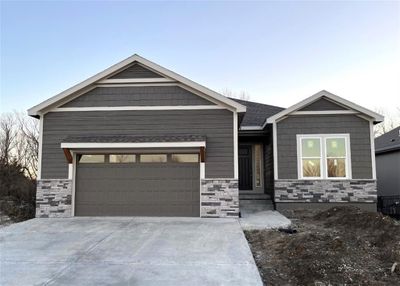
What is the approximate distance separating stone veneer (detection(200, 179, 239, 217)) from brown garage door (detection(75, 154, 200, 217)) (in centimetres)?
27

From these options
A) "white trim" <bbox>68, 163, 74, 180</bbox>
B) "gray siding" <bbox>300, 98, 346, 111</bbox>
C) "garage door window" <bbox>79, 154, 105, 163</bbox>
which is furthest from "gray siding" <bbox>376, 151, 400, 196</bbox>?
"white trim" <bbox>68, 163, 74, 180</bbox>

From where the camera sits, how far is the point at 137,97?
38.5ft

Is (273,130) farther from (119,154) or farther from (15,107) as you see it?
(15,107)

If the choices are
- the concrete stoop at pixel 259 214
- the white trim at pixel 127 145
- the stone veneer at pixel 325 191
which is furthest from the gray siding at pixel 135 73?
the stone veneer at pixel 325 191

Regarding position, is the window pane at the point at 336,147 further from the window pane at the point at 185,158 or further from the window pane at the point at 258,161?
the window pane at the point at 185,158

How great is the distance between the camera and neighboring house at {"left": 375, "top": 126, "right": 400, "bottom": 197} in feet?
50.3

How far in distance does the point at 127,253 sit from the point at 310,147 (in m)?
7.99

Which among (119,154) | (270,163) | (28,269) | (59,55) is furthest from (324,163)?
(59,55)

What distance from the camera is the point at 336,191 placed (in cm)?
1248

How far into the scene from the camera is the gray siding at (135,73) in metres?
11.8

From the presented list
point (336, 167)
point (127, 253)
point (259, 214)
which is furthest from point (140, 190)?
point (336, 167)

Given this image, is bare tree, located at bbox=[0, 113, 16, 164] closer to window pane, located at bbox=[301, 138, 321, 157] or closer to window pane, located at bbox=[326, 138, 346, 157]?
window pane, located at bbox=[301, 138, 321, 157]

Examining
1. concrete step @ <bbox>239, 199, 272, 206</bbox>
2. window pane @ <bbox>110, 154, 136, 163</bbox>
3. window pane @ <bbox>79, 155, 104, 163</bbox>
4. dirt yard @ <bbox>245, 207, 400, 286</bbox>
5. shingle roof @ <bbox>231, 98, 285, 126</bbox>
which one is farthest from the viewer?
shingle roof @ <bbox>231, 98, 285, 126</bbox>

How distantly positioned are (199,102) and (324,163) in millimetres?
4909
